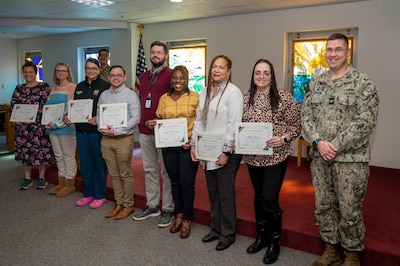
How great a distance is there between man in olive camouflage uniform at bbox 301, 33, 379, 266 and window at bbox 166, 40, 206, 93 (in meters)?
4.68

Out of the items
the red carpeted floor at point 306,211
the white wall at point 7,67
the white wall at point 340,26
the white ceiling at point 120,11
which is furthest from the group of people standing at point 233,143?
the white wall at point 7,67

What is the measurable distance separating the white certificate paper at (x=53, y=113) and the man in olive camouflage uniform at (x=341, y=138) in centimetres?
278

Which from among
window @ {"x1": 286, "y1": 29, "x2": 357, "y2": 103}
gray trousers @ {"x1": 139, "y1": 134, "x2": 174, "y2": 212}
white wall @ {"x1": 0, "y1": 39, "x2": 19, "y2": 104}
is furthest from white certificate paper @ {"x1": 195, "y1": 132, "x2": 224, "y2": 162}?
white wall @ {"x1": 0, "y1": 39, "x2": 19, "y2": 104}

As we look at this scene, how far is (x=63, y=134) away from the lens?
4.06 m

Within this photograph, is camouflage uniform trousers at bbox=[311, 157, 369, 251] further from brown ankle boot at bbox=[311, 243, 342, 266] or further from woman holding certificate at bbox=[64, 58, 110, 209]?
woman holding certificate at bbox=[64, 58, 110, 209]

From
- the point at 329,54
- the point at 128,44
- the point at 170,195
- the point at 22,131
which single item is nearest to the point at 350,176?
the point at 329,54

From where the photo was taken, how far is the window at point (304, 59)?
5.68 m

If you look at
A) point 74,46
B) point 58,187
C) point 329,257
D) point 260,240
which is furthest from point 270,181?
point 74,46

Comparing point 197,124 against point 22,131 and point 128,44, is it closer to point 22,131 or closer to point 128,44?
point 22,131

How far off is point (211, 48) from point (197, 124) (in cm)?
416

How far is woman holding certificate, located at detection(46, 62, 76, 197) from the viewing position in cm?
403

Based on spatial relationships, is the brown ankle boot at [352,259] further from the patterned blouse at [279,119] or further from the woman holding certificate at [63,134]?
the woman holding certificate at [63,134]

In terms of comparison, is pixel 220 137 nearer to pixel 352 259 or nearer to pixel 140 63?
pixel 352 259

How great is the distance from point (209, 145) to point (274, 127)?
19.3 inches
